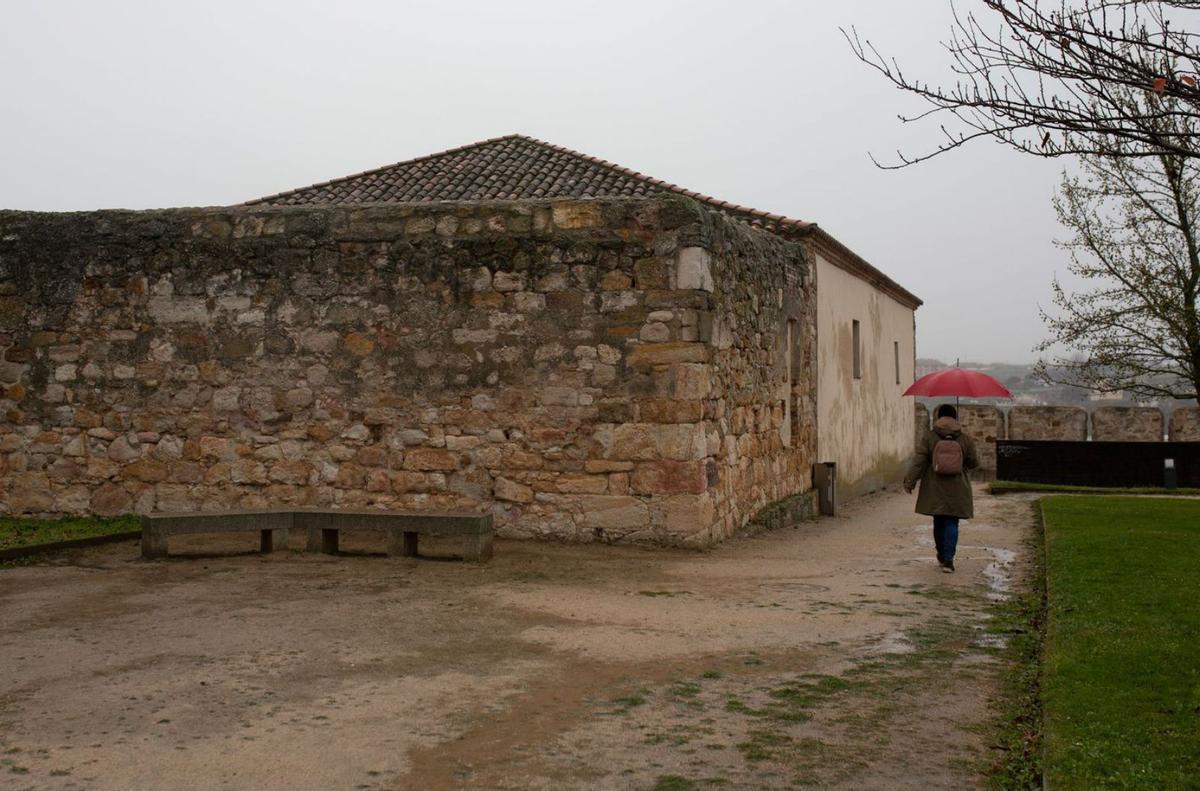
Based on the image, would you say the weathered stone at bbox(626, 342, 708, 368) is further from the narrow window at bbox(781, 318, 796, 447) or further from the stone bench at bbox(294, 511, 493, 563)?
the narrow window at bbox(781, 318, 796, 447)

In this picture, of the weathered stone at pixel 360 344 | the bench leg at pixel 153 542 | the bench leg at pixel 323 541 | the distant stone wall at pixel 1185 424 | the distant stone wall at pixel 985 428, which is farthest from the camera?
the distant stone wall at pixel 985 428

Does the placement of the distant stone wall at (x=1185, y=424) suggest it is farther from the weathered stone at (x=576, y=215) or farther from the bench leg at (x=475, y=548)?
the bench leg at (x=475, y=548)

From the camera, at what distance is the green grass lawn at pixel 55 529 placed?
9.23 m

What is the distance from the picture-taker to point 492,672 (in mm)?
5512

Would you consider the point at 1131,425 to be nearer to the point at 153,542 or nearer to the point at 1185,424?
the point at 1185,424

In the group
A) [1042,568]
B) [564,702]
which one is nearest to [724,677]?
[564,702]

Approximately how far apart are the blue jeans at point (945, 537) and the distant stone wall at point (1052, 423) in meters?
16.1

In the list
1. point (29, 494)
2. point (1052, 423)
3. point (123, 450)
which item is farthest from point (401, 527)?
point (1052, 423)

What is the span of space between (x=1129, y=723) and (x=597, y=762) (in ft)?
6.92

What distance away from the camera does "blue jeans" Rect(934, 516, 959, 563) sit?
9195mm

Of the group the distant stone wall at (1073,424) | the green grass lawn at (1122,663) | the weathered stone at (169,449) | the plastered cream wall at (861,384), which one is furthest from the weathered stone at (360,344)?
the distant stone wall at (1073,424)

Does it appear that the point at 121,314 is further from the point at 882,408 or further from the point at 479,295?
the point at 882,408

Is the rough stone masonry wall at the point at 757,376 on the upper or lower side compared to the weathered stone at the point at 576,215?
lower

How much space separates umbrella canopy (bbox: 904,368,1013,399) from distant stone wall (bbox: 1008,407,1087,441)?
41.5ft
